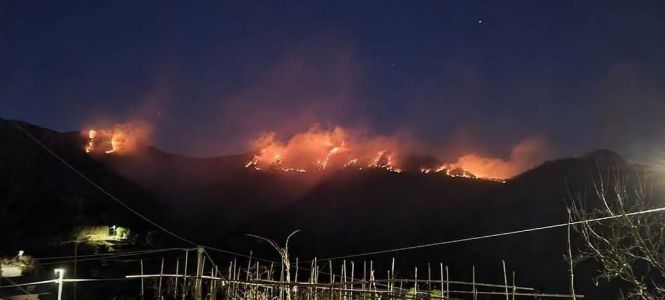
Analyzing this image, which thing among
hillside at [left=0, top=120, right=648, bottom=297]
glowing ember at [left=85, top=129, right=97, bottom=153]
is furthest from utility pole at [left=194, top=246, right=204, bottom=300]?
glowing ember at [left=85, top=129, right=97, bottom=153]

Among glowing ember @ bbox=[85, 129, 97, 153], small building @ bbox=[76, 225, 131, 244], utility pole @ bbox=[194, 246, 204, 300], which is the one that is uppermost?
glowing ember @ bbox=[85, 129, 97, 153]

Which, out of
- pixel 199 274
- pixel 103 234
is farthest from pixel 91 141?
pixel 199 274

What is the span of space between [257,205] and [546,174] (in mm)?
23817

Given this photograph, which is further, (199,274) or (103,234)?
(103,234)

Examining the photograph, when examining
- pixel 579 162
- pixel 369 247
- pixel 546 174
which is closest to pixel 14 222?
pixel 369 247

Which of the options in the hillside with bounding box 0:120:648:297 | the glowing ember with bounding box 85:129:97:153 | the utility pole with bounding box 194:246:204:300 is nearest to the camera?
the utility pole with bounding box 194:246:204:300

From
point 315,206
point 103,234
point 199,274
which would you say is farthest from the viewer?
point 315,206

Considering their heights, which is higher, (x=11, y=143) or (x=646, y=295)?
(x=11, y=143)

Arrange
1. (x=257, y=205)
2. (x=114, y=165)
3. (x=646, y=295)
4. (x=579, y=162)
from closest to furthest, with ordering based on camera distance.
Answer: (x=646, y=295)
(x=579, y=162)
(x=257, y=205)
(x=114, y=165)

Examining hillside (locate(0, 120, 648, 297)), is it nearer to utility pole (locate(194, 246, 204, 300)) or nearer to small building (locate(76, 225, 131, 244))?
small building (locate(76, 225, 131, 244))

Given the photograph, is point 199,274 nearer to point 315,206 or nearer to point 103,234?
point 103,234

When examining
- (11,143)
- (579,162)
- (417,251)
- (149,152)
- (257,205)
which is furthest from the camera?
(149,152)

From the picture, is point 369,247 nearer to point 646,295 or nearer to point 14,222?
point 14,222

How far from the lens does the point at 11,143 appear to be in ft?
128
